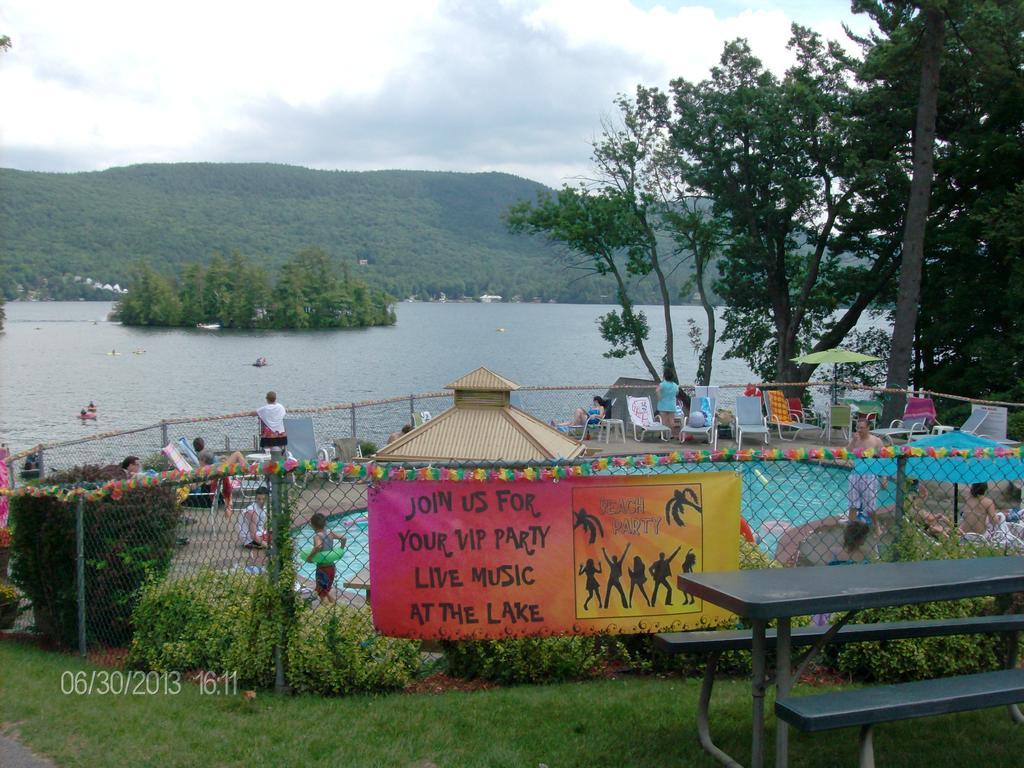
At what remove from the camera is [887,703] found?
396 centimetres

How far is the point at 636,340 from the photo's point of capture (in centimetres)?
3484

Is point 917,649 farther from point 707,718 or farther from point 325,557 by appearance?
point 325,557

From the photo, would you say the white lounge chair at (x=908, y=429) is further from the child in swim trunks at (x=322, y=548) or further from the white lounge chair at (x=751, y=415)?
the child in swim trunks at (x=322, y=548)

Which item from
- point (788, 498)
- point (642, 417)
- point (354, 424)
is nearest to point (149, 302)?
point (354, 424)

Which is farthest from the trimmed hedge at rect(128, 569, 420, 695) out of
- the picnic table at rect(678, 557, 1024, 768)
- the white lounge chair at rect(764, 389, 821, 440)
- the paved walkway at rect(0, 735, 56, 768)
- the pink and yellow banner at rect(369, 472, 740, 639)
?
the white lounge chair at rect(764, 389, 821, 440)

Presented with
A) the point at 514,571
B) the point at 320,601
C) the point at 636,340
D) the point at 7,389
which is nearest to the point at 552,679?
the point at 514,571

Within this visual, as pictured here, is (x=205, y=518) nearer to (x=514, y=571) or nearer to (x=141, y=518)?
(x=141, y=518)

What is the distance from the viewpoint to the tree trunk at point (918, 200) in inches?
833

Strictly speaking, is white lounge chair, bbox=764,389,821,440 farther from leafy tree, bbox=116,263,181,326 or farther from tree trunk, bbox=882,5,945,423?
leafy tree, bbox=116,263,181,326

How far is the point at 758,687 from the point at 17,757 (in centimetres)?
350

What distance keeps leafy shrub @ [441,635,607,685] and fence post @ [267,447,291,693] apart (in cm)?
94

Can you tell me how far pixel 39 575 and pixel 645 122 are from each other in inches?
1162

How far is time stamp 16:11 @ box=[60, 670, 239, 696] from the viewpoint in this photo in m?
5.55

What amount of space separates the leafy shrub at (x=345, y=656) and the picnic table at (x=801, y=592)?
2.00m
